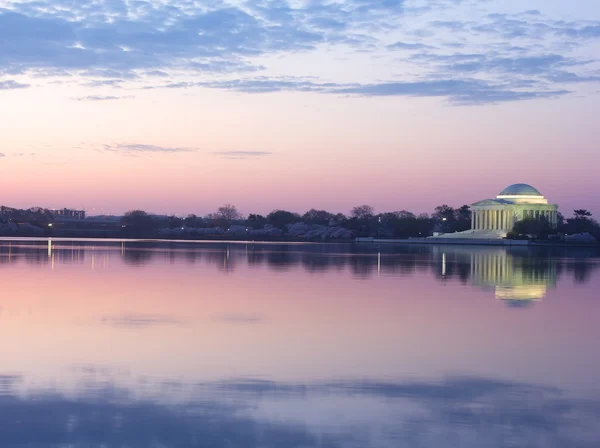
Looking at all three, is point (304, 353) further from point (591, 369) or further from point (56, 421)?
point (56, 421)

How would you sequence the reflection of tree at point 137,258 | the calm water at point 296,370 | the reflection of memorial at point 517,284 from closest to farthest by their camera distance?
the calm water at point 296,370 < the reflection of memorial at point 517,284 < the reflection of tree at point 137,258

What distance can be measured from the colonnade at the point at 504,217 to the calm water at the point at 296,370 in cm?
14759

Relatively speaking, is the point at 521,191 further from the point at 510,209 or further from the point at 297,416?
the point at 297,416

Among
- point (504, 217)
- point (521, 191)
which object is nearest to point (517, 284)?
point (504, 217)

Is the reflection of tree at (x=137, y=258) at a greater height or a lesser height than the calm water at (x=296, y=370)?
greater

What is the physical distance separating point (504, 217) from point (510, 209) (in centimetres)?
198

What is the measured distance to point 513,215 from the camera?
565 ft

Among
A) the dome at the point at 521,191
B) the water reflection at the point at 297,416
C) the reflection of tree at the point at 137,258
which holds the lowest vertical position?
the water reflection at the point at 297,416

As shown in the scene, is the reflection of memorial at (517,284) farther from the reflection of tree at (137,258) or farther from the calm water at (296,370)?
the reflection of tree at (137,258)

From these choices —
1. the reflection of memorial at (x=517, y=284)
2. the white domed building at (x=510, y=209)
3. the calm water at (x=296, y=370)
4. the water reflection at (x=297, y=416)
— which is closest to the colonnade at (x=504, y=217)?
the white domed building at (x=510, y=209)

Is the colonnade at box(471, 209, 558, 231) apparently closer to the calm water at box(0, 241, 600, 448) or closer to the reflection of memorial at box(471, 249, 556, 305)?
the reflection of memorial at box(471, 249, 556, 305)

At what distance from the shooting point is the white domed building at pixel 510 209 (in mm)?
171375

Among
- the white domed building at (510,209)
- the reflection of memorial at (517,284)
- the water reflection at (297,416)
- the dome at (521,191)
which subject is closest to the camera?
the water reflection at (297,416)

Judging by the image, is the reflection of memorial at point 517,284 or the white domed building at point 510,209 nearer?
the reflection of memorial at point 517,284
